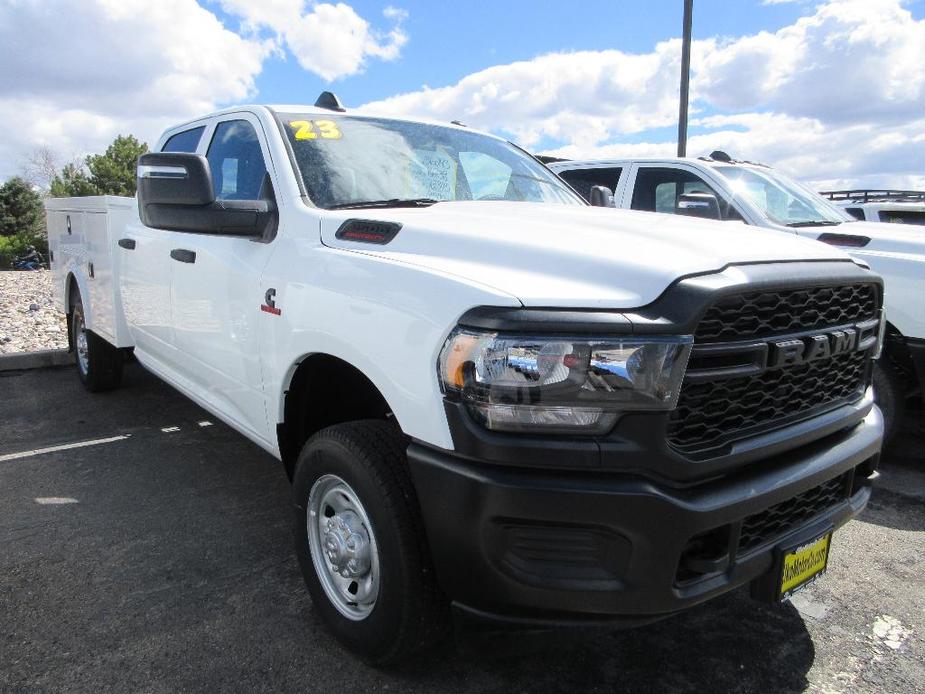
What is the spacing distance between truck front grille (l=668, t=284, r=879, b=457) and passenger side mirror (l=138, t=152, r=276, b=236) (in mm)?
1801

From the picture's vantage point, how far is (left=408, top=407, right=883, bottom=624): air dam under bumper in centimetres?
175

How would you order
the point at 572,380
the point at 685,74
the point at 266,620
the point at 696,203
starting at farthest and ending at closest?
the point at 685,74, the point at 696,203, the point at 266,620, the point at 572,380

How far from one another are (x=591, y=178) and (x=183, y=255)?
13.3ft

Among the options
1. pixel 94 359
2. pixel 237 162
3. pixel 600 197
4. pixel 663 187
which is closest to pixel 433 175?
pixel 237 162

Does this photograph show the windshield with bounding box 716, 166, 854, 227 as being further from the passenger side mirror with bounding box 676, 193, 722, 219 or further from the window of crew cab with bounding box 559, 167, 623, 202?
the window of crew cab with bounding box 559, 167, 623, 202

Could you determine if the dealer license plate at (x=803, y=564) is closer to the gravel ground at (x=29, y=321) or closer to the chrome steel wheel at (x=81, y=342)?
the chrome steel wheel at (x=81, y=342)

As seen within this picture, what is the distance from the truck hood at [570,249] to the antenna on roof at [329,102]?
1.06m

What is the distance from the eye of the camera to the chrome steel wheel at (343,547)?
2297 millimetres

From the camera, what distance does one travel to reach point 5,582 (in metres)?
2.97

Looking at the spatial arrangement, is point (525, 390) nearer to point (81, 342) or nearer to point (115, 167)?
point (81, 342)

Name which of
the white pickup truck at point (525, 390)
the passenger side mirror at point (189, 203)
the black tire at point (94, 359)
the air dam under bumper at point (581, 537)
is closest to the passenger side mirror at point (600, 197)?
the white pickup truck at point (525, 390)

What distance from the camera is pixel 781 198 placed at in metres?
5.62

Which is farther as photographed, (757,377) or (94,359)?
(94,359)

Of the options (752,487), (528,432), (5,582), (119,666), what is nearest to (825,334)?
(752,487)
